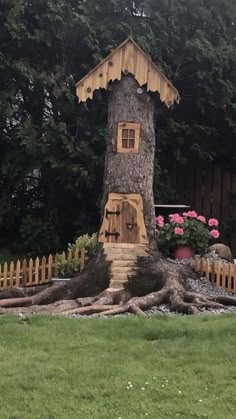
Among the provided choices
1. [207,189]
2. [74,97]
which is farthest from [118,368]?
[207,189]

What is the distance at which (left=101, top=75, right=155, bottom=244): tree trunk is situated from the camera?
929 centimetres


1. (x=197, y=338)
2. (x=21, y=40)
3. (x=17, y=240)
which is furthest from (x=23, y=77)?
(x=197, y=338)

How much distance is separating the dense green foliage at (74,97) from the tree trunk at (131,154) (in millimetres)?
2696

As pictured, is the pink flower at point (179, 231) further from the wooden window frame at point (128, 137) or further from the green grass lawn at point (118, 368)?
the green grass lawn at point (118, 368)

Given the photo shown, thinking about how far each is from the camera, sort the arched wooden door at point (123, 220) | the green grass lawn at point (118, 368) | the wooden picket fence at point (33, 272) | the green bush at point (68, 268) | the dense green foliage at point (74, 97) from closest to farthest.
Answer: the green grass lawn at point (118, 368) → the arched wooden door at point (123, 220) → the wooden picket fence at point (33, 272) → the green bush at point (68, 268) → the dense green foliage at point (74, 97)

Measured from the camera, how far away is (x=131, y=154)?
931cm

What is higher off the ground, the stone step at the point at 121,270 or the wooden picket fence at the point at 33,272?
the stone step at the point at 121,270

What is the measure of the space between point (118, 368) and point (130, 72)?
541 centimetres

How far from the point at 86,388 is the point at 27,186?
9.69 metres

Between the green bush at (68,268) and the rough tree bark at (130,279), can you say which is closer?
the rough tree bark at (130,279)

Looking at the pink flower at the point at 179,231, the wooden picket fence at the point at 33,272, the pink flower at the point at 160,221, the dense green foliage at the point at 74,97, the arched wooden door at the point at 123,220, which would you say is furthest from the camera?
the dense green foliage at the point at 74,97

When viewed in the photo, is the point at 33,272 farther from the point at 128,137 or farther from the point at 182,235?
the point at 128,137

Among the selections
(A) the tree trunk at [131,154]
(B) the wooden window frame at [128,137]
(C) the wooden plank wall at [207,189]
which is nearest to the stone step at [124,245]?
(A) the tree trunk at [131,154]

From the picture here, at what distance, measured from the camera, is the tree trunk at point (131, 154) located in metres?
9.29
